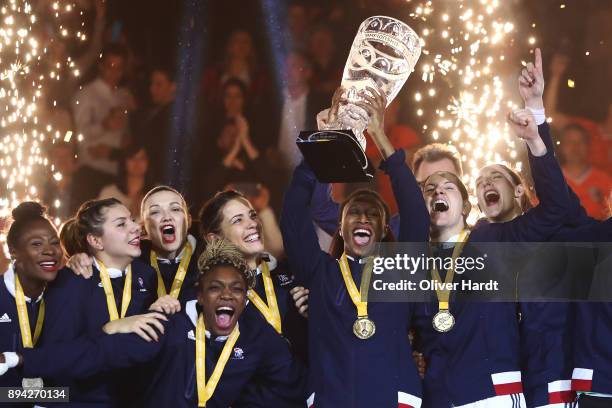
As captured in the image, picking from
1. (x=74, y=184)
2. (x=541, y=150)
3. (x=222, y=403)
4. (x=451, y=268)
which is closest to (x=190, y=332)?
(x=222, y=403)

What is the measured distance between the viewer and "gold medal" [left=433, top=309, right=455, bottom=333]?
3.94 meters

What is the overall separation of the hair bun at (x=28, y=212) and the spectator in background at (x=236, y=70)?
2709mm

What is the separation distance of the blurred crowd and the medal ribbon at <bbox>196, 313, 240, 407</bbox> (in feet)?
9.74

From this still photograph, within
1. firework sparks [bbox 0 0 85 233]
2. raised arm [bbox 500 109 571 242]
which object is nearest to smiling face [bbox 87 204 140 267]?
raised arm [bbox 500 109 571 242]

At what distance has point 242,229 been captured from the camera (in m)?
4.36

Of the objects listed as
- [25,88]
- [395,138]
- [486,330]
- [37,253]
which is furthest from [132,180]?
[486,330]

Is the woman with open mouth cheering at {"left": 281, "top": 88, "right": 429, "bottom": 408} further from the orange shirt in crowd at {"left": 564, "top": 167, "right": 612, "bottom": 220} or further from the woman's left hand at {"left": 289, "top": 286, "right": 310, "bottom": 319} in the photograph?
the orange shirt in crowd at {"left": 564, "top": 167, "right": 612, "bottom": 220}

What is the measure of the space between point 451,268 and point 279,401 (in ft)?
2.79

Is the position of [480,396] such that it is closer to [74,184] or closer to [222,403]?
[222,403]

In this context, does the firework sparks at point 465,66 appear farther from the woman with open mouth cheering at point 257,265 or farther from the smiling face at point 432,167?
the woman with open mouth cheering at point 257,265

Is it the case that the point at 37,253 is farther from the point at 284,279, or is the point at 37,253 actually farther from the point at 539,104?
the point at 539,104

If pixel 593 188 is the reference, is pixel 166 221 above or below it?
below

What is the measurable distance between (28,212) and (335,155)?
1.37m

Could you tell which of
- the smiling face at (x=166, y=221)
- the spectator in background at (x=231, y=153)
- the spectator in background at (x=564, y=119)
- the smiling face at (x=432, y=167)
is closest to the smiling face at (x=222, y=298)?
the smiling face at (x=166, y=221)
